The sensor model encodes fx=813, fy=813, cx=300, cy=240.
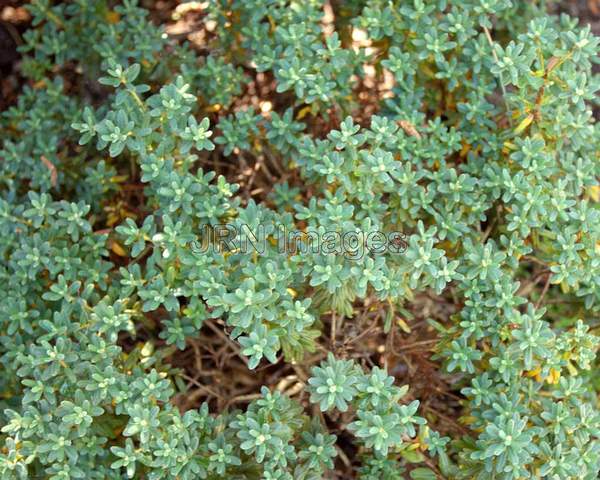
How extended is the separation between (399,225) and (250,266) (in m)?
0.64

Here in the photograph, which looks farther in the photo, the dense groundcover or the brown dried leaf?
the brown dried leaf

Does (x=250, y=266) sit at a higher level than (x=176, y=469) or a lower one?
higher

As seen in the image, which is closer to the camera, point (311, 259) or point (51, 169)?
point (311, 259)

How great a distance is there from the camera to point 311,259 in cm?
274

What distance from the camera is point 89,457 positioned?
2.79m

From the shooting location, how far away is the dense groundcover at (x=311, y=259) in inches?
107

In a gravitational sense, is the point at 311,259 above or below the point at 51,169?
below

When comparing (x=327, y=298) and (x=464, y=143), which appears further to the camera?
(x=464, y=143)

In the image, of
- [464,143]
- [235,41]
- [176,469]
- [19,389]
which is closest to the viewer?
[176,469]

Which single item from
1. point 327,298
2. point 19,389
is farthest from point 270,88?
point 19,389

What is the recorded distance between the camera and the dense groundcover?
8.91ft

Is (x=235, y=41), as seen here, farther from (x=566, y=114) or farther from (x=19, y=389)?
(x=19, y=389)

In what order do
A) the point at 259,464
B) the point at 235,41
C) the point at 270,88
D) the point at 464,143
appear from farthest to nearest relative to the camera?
the point at 270,88 → the point at 235,41 → the point at 464,143 → the point at 259,464

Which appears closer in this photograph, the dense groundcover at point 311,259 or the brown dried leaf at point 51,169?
the dense groundcover at point 311,259
